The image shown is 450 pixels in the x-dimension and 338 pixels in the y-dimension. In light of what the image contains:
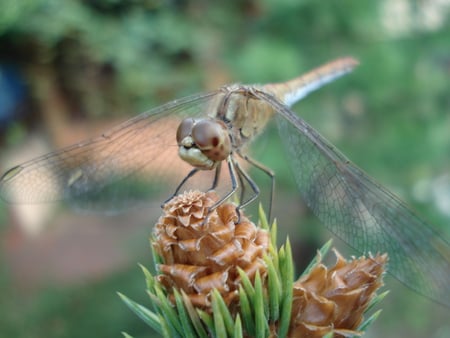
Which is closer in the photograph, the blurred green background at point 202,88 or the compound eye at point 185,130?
the compound eye at point 185,130

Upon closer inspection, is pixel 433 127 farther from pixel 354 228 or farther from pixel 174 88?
pixel 174 88

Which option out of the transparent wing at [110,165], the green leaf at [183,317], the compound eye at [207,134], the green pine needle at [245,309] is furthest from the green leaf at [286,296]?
the transparent wing at [110,165]

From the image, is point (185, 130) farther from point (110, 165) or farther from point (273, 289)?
point (273, 289)

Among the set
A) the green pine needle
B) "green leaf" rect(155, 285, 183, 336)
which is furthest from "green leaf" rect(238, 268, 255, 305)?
"green leaf" rect(155, 285, 183, 336)

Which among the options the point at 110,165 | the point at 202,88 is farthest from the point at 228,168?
the point at 202,88

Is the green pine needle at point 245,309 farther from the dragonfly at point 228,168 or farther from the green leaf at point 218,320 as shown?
the dragonfly at point 228,168

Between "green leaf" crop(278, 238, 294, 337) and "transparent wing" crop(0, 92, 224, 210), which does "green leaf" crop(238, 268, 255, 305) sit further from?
"transparent wing" crop(0, 92, 224, 210)

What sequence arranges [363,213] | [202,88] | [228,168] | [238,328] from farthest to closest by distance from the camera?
1. [202,88]
2. [228,168]
3. [363,213]
4. [238,328]

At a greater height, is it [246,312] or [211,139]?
[211,139]
